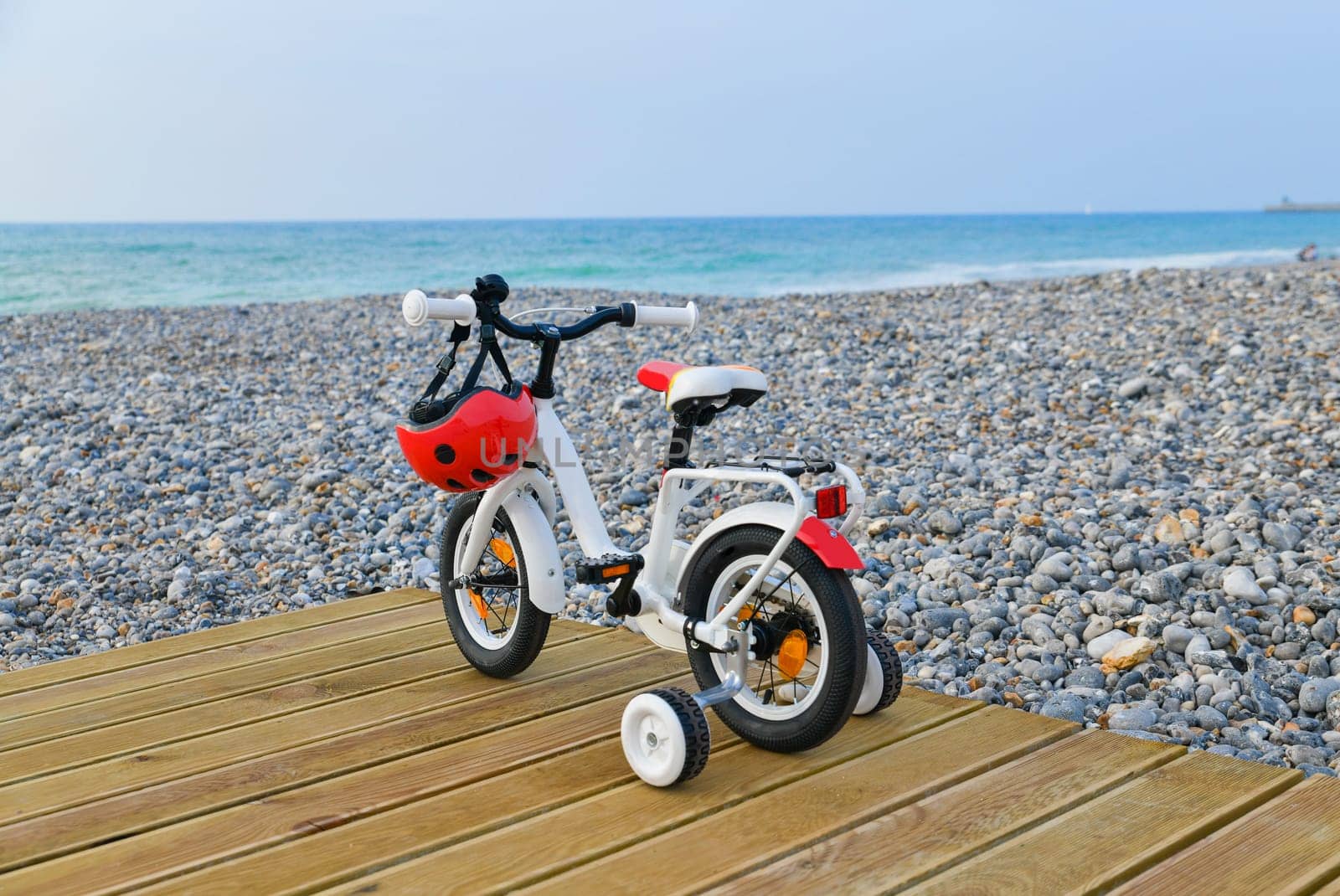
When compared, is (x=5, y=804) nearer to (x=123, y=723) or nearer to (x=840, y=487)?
(x=123, y=723)

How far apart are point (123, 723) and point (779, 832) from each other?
184 centimetres

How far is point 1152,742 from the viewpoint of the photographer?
2.81 meters

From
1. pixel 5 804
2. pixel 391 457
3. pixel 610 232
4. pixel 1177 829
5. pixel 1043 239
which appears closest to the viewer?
pixel 1177 829

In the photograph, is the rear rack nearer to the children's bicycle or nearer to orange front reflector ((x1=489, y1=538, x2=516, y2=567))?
the children's bicycle

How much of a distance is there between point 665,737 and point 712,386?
0.79 meters

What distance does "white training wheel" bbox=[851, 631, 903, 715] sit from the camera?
9.69 feet

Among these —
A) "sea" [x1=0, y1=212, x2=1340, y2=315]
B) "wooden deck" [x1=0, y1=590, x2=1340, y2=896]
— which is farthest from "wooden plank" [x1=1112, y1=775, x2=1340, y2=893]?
"sea" [x1=0, y1=212, x2=1340, y2=315]

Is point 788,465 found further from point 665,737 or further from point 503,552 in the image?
point 503,552

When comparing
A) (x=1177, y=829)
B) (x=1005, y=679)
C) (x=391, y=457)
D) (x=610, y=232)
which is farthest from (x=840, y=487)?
(x=610, y=232)

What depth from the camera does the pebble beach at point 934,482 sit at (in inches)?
150

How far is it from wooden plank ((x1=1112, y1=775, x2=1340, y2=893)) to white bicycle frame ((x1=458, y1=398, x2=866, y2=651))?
957 millimetres

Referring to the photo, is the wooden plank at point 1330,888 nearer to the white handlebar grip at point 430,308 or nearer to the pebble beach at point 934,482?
the pebble beach at point 934,482

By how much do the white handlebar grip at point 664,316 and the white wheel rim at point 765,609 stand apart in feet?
2.19

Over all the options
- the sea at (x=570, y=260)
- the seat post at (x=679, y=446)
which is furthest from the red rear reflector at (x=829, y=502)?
the sea at (x=570, y=260)
